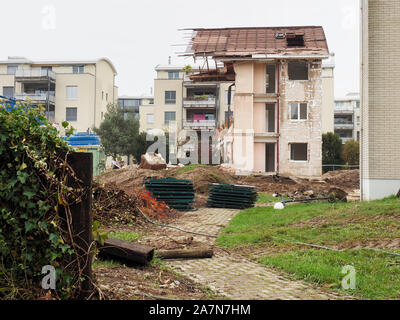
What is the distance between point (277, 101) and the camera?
104 ft

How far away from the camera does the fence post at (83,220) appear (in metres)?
4.12

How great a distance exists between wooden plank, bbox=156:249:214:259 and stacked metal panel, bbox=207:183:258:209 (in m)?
8.64

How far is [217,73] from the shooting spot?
3372cm

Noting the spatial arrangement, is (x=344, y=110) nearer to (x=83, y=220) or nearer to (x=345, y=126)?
(x=345, y=126)

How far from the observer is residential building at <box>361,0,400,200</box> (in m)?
16.0

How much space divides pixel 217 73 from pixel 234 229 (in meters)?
24.6

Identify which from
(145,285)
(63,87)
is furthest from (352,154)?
(145,285)

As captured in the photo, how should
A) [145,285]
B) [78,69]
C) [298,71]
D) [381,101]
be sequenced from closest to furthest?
[145,285] → [381,101] → [298,71] → [78,69]

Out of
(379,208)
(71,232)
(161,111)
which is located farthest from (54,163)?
(161,111)

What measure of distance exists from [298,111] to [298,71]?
3.57 meters

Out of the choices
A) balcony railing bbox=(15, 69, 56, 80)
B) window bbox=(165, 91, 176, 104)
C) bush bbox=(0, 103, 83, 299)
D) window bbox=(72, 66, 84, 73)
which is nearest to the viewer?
bush bbox=(0, 103, 83, 299)

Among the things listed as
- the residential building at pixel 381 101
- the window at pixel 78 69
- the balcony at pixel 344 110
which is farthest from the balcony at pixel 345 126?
the residential building at pixel 381 101

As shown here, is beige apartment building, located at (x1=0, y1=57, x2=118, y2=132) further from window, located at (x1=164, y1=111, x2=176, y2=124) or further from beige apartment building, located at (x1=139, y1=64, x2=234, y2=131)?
window, located at (x1=164, y1=111, x2=176, y2=124)

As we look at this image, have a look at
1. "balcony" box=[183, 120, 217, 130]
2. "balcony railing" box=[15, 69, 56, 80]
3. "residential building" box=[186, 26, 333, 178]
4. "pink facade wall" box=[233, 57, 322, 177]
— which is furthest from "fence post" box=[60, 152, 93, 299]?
"balcony railing" box=[15, 69, 56, 80]
